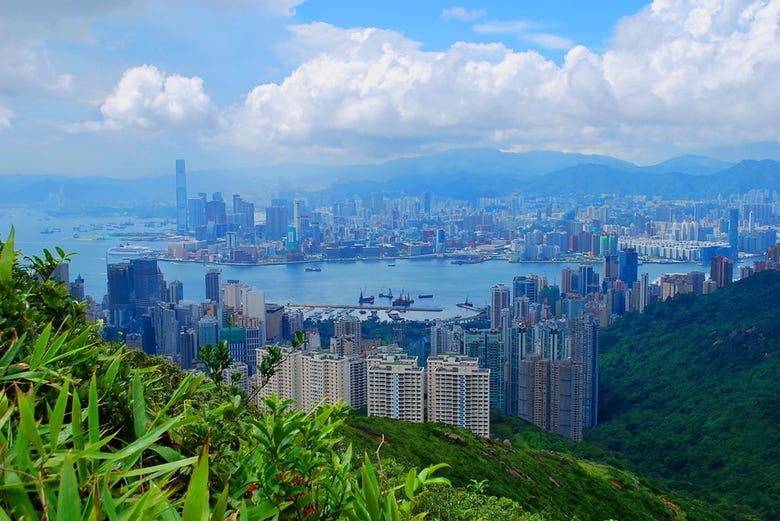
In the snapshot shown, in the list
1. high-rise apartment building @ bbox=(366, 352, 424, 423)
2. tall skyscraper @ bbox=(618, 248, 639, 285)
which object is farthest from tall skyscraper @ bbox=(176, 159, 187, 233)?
high-rise apartment building @ bbox=(366, 352, 424, 423)

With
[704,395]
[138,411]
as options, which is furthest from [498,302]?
[138,411]

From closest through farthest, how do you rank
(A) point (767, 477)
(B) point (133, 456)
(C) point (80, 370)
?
(B) point (133, 456), (C) point (80, 370), (A) point (767, 477)

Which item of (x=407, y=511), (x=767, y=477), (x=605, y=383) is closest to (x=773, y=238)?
(x=605, y=383)

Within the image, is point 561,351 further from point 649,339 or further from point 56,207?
point 56,207

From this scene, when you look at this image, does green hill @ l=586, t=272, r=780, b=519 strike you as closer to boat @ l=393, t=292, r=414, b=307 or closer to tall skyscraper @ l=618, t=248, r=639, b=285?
tall skyscraper @ l=618, t=248, r=639, b=285

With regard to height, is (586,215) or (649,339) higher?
(586,215)

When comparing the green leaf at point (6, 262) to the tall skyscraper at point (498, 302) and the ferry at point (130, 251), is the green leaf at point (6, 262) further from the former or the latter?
the ferry at point (130, 251)
